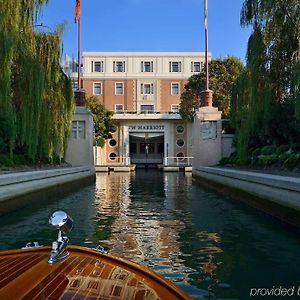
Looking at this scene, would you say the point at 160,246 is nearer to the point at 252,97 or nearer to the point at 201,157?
the point at 252,97

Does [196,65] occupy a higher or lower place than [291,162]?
higher

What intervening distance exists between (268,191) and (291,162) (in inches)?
193

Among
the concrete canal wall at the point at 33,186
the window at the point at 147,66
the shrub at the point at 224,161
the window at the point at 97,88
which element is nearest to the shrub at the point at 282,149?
the shrub at the point at 224,161

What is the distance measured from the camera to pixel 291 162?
561 inches

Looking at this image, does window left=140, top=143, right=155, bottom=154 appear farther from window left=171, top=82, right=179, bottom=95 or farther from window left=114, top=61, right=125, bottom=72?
window left=114, top=61, right=125, bottom=72

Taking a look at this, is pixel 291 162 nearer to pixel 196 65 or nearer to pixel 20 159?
pixel 20 159

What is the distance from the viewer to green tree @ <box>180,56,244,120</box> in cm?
3556

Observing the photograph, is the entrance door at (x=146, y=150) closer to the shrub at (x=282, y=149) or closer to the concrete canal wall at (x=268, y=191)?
the shrub at (x=282, y=149)

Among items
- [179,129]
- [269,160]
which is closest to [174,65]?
[179,129]

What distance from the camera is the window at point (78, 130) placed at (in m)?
25.2

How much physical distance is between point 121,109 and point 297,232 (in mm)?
45745

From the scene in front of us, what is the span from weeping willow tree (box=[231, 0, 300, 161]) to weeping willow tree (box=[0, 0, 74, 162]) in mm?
6963

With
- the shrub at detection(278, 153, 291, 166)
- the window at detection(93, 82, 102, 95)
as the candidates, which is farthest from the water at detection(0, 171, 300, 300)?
the window at detection(93, 82, 102, 95)

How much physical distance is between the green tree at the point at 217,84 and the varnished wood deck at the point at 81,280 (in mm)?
31936
